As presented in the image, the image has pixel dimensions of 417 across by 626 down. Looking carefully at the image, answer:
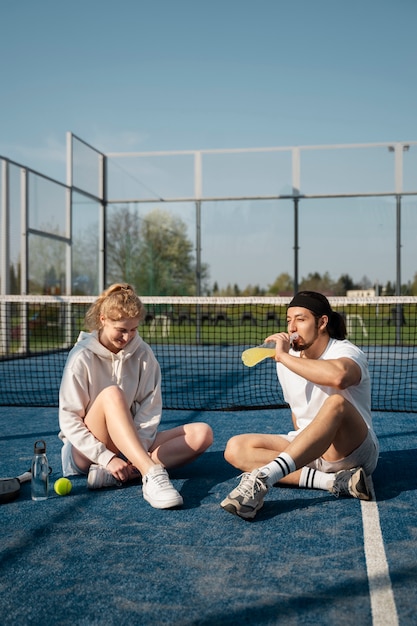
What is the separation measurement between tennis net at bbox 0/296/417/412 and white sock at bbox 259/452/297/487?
3.18 m

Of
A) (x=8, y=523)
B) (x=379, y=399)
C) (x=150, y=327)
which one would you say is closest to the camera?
(x=8, y=523)

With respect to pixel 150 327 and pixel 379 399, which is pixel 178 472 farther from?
pixel 150 327

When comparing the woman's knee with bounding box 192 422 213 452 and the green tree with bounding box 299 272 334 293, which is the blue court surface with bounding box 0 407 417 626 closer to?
the woman's knee with bounding box 192 422 213 452

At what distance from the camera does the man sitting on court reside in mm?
2975

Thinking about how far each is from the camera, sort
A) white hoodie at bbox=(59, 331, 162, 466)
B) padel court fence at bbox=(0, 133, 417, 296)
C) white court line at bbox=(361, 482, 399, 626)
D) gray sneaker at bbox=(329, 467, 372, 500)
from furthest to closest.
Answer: padel court fence at bbox=(0, 133, 417, 296) → white hoodie at bbox=(59, 331, 162, 466) → gray sneaker at bbox=(329, 467, 372, 500) → white court line at bbox=(361, 482, 399, 626)

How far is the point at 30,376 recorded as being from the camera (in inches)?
338

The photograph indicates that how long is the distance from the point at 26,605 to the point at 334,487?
5.62ft

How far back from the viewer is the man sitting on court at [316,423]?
297 cm

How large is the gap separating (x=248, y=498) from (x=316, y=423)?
1.49 feet

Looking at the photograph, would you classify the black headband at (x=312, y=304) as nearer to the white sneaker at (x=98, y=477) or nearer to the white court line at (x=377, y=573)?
the white court line at (x=377, y=573)

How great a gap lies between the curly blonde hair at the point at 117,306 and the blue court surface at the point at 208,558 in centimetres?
92

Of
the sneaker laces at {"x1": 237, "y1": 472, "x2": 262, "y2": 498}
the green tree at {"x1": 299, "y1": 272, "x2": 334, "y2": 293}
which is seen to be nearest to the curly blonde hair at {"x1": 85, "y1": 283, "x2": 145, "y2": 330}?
the sneaker laces at {"x1": 237, "y1": 472, "x2": 262, "y2": 498}

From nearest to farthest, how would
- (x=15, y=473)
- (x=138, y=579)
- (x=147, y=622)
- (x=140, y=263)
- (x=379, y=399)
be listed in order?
(x=147, y=622) < (x=138, y=579) < (x=15, y=473) < (x=379, y=399) < (x=140, y=263)

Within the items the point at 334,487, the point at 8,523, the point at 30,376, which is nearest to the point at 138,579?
the point at 8,523
